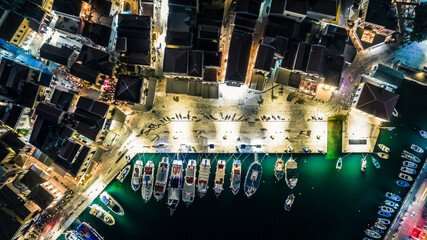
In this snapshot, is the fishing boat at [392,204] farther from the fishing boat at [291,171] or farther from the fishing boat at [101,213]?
the fishing boat at [101,213]

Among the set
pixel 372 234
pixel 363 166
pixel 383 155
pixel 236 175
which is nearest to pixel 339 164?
pixel 363 166

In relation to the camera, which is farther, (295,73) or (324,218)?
(324,218)

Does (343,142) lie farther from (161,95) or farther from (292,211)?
(161,95)

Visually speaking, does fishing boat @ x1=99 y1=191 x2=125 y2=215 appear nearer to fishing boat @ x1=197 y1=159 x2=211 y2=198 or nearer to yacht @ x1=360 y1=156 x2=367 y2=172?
fishing boat @ x1=197 y1=159 x2=211 y2=198

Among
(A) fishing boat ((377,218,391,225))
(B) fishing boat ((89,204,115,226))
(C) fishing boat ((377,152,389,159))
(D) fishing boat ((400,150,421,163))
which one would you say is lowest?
(B) fishing boat ((89,204,115,226))

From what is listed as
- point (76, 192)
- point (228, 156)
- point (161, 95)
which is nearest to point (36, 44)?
point (161, 95)

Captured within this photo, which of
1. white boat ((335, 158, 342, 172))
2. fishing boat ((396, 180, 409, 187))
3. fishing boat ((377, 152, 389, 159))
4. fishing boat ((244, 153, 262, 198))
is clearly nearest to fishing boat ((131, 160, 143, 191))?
fishing boat ((244, 153, 262, 198))

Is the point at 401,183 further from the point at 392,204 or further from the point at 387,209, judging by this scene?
the point at 387,209
